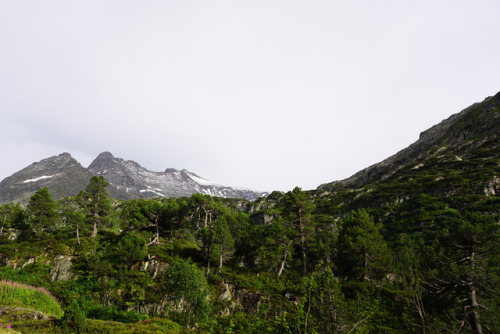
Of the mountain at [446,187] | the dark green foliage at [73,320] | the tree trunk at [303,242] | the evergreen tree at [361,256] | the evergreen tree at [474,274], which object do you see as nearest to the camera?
the dark green foliage at [73,320]

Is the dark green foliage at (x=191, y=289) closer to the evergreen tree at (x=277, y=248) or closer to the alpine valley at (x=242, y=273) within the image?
the alpine valley at (x=242, y=273)

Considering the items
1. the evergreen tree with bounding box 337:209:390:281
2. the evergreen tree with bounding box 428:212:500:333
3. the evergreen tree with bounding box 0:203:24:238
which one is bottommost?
the evergreen tree with bounding box 337:209:390:281

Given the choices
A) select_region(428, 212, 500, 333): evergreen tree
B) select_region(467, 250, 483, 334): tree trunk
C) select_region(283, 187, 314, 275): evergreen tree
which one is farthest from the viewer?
select_region(283, 187, 314, 275): evergreen tree

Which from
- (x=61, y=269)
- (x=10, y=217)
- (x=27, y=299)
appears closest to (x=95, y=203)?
(x=61, y=269)

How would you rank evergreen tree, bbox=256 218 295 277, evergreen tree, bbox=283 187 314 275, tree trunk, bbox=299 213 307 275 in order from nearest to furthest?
evergreen tree, bbox=256 218 295 277 < tree trunk, bbox=299 213 307 275 < evergreen tree, bbox=283 187 314 275

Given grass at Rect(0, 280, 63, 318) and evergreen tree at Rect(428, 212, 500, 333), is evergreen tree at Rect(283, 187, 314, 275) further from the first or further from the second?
grass at Rect(0, 280, 63, 318)

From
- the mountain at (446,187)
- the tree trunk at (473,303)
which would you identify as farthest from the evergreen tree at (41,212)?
the mountain at (446,187)

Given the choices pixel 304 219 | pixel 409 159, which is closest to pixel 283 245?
pixel 304 219

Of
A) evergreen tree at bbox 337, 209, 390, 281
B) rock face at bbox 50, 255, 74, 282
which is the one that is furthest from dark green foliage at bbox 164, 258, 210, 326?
rock face at bbox 50, 255, 74, 282

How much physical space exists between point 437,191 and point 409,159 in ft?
324

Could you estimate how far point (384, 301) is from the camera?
82.9 ft

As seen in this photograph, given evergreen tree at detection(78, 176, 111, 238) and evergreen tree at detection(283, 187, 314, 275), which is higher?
evergreen tree at detection(78, 176, 111, 238)

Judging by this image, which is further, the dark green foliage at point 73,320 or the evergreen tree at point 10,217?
the evergreen tree at point 10,217

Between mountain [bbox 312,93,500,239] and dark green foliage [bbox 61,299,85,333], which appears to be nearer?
dark green foliage [bbox 61,299,85,333]
